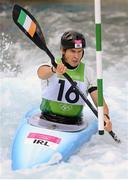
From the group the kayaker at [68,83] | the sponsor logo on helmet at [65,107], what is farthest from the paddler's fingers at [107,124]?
the sponsor logo on helmet at [65,107]

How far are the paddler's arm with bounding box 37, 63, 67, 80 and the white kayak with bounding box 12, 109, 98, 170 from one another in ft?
0.42

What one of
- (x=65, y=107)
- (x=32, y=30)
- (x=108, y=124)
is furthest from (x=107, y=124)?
(x=32, y=30)

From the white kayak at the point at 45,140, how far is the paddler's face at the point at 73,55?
0.17 m

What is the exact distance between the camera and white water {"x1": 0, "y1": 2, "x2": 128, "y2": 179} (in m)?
1.50

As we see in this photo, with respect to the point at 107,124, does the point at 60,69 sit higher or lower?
higher

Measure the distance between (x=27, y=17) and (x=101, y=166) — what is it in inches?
17.3

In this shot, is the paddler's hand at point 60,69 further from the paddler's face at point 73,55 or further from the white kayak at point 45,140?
the white kayak at point 45,140

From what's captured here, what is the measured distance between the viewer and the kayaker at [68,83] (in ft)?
5.18

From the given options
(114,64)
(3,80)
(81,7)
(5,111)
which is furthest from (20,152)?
(81,7)

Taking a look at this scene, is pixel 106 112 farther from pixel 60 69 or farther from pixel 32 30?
pixel 32 30

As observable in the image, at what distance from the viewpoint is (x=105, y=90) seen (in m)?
1.73

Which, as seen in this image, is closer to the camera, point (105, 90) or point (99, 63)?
point (99, 63)

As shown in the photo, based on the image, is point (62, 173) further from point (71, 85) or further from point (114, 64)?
point (114, 64)

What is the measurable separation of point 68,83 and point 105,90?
0.60ft
